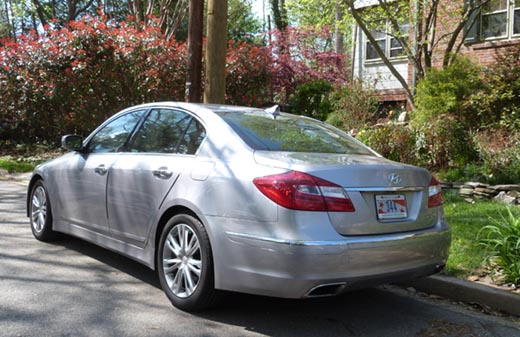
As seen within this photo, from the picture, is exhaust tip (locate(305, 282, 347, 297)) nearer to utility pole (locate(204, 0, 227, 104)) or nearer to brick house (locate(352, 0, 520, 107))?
utility pole (locate(204, 0, 227, 104))

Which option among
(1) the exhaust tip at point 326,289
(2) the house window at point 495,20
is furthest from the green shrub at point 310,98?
(1) the exhaust tip at point 326,289

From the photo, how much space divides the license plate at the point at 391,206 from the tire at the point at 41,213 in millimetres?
3835

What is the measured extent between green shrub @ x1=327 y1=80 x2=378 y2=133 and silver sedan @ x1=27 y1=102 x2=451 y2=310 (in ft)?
22.6

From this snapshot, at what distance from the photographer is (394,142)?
9.42 meters

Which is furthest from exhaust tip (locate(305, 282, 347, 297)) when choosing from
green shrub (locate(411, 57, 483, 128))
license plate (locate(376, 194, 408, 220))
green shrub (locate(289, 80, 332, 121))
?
green shrub (locate(289, 80, 332, 121))

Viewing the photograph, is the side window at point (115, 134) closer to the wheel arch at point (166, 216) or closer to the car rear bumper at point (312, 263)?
the wheel arch at point (166, 216)

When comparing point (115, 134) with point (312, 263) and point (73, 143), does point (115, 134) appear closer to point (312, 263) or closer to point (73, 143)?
point (73, 143)

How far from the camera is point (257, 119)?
464 cm

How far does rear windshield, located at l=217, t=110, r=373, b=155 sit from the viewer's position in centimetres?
416

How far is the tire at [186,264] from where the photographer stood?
385 centimetres

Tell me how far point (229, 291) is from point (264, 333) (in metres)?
0.39

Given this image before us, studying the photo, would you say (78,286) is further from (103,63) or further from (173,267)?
(103,63)

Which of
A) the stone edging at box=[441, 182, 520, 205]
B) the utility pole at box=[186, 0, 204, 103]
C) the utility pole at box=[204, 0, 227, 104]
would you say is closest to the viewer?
the stone edging at box=[441, 182, 520, 205]

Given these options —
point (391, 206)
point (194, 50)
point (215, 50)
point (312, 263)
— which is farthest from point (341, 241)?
point (194, 50)
